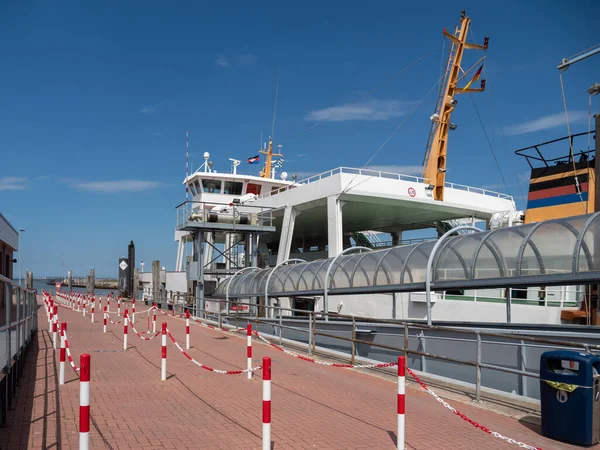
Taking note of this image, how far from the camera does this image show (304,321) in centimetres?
1572

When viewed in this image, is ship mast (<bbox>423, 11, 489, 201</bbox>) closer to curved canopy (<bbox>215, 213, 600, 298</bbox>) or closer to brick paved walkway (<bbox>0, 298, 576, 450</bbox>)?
curved canopy (<bbox>215, 213, 600, 298</bbox>)

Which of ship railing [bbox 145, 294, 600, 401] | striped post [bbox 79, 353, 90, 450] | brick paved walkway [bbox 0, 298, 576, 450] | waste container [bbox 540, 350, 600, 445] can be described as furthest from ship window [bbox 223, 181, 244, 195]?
striped post [bbox 79, 353, 90, 450]

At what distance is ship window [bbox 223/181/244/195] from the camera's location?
39406 mm

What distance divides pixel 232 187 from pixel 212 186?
1394mm

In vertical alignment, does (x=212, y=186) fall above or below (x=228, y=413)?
above

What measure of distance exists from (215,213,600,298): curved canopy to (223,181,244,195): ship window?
22.8 metres

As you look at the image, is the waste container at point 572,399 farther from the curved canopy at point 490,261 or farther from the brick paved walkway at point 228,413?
the curved canopy at point 490,261

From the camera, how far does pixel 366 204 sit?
30562 millimetres

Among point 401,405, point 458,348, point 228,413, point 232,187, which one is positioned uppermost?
point 232,187

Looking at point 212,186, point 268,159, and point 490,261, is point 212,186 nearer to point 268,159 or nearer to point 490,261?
point 268,159

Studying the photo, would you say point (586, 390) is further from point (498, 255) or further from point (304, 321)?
point (304, 321)

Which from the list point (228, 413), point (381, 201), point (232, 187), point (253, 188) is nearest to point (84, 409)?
point (228, 413)

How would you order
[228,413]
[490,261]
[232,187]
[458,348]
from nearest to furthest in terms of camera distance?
[228,413]
[458,348]
[490,261]
[232,187]

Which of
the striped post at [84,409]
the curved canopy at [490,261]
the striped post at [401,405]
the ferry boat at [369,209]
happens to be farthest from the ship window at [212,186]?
the striped post at [84,409]
